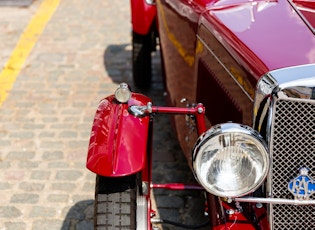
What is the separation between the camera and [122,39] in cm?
631

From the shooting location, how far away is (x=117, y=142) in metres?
2.57

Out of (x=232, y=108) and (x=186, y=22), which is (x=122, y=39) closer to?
(x=186, y=22)

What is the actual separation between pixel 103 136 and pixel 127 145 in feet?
0.42

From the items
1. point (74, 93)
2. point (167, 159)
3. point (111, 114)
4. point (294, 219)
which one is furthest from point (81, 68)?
point (294, 219)

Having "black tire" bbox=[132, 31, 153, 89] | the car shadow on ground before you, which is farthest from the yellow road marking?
the car shadow on ground

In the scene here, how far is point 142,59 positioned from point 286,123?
2744 mm

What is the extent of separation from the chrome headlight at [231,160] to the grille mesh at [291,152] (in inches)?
5.9

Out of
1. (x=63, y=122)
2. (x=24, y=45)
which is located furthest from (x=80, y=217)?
(x=24, y=45)

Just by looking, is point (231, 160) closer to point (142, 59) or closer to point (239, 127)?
point (239, 127)

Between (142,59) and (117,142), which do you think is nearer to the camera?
(117,142)

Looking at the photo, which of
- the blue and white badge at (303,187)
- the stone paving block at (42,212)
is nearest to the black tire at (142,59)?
the stone paving block at (42,212)

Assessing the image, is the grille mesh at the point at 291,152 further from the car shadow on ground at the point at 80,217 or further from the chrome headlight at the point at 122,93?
the car shadow on ground at the point at 80,217

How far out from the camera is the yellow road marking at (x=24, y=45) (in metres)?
5.32

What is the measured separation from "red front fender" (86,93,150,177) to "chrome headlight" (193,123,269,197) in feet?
1.01
